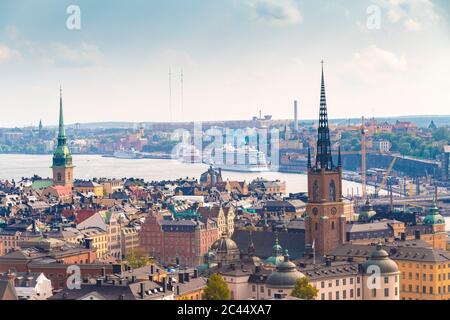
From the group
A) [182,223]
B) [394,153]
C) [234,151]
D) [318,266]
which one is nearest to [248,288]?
[318,266]

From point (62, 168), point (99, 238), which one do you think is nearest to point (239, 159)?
point (62, 168)

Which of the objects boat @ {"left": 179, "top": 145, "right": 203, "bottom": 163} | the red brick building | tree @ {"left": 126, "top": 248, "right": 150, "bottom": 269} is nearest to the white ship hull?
boat @ {"left": 179, "top": 145, "right": 203, "bottom": 163}

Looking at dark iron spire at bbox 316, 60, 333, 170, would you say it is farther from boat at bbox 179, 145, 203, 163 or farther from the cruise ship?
boat at bbox 179, 145, 203, 163

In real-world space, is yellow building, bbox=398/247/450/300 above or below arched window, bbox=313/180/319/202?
below

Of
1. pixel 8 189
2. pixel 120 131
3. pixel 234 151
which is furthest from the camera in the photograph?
pixel 120 131
